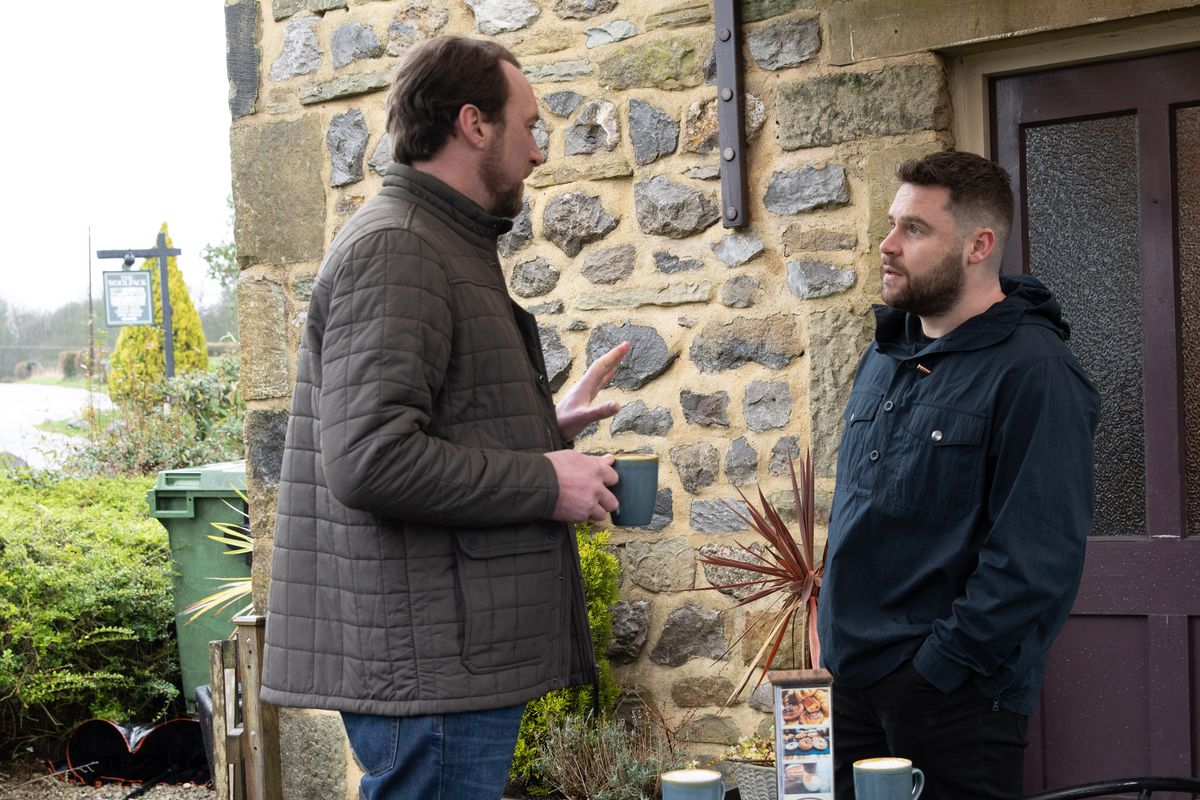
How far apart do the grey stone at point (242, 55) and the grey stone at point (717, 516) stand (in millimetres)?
2210

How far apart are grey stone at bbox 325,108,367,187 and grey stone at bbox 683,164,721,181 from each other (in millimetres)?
1223

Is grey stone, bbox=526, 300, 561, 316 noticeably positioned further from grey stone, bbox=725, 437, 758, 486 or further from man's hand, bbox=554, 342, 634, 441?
man's hand, bbox=554, 342, 634, 441

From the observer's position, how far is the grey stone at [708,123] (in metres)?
3.76

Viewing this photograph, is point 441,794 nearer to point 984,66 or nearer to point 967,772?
point 967,772

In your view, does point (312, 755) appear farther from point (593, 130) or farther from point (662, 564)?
point (593, 130)

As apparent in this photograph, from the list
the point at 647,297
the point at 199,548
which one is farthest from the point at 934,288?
the point at 199,548

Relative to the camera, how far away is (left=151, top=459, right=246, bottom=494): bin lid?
5.77 metres

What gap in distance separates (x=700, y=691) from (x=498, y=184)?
2.19 m

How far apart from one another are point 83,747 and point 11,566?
38.6 inches

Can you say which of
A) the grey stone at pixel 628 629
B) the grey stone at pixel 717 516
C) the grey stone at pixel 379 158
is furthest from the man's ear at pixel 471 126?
the grey stone at pixel 379 158

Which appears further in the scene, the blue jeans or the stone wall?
the stone wall

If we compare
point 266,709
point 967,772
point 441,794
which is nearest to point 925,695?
point 967,772

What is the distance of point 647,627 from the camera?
157 inches

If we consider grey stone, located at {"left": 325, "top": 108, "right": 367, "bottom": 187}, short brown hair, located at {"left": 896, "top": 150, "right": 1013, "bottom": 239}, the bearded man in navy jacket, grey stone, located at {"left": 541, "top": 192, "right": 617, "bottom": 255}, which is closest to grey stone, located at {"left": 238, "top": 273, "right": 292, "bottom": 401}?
grey stone, located at {"left": 325, "top": 108, "right": 367, "bottom": 187}
